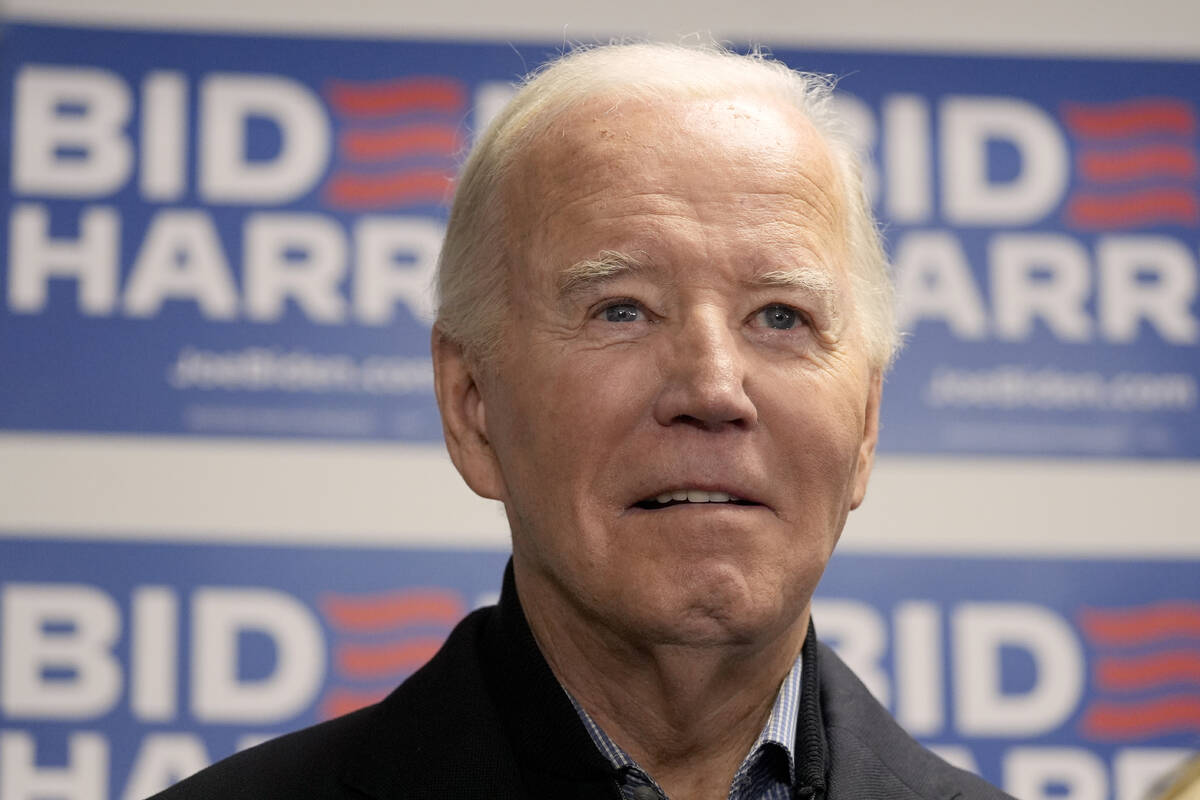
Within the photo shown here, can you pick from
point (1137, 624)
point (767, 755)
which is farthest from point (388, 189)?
point (767, 755)

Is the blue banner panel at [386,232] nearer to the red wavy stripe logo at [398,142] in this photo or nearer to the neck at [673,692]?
the red wavy stripe logo at [398,142]

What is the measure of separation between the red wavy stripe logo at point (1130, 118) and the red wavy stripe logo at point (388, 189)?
1.53 meters

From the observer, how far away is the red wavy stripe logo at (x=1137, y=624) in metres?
3.53

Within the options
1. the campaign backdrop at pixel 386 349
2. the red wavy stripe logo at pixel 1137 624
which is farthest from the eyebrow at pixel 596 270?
the red wavy stripe logo at pixel 1137 624

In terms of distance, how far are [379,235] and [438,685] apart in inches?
73.8

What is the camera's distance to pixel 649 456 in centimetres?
160

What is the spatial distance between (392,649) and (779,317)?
74.5 inches

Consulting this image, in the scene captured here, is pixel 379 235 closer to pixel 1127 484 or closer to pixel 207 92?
pixel 207 92

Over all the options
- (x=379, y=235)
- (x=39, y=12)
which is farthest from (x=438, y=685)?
(x=39, y=12)

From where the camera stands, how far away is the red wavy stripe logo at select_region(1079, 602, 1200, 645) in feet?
11.6

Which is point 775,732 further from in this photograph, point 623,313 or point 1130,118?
point 1130,118

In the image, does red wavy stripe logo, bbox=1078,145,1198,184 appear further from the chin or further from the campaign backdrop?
the chin

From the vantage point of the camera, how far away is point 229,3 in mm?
3545

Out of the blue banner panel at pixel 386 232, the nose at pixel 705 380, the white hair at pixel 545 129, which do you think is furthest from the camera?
the blue banner panel at pixel 386 232
